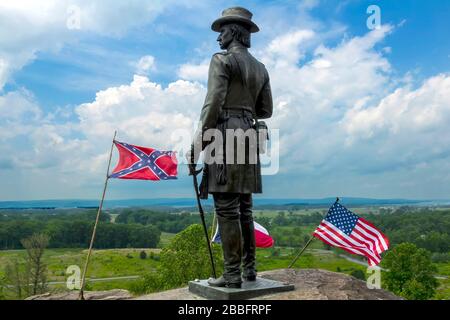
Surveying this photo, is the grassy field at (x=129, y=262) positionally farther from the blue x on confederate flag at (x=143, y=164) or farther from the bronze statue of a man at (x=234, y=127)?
the bronze statue of a man at (x=234, y=127)

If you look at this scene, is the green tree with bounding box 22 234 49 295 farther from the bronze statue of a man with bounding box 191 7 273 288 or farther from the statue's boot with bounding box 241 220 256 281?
the bronze statue of a man with bounding box 191 7 273 288

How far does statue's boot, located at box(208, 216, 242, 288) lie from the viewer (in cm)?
743

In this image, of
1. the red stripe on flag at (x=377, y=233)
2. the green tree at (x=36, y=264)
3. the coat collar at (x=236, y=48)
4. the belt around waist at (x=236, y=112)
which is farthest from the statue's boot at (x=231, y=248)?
the green tree at (x=36, y=264)

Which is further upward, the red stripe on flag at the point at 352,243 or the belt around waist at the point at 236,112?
the belt around waist at the point at 236,112

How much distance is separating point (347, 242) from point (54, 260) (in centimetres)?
3802

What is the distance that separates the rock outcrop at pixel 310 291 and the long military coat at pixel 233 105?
2.00 meters

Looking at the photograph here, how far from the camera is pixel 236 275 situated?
24.6ft

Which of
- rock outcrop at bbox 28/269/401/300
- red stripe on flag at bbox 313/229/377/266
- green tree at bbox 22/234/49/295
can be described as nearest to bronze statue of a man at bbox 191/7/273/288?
rock outcrop at bbox 28/269/401/300

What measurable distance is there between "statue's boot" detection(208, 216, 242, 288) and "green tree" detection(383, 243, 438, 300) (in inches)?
1299

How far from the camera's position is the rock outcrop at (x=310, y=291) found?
7754mm

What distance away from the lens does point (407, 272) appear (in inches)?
1446

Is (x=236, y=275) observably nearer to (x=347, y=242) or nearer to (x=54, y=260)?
(x=347, y=242)
